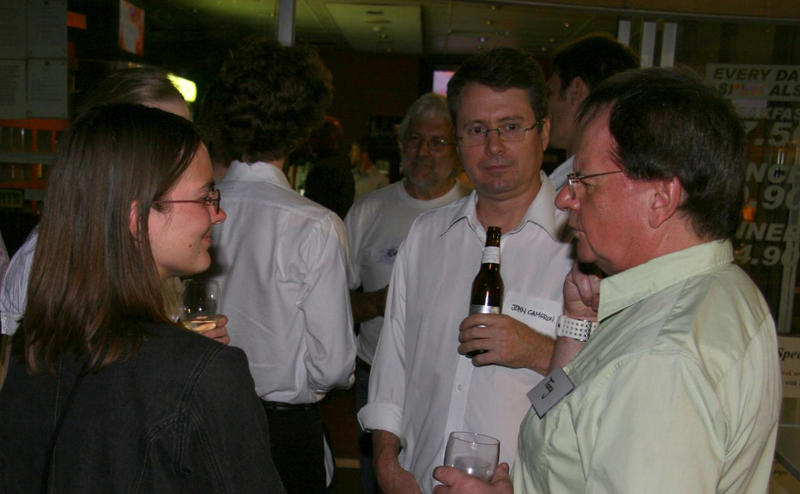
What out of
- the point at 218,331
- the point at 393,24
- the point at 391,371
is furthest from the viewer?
the point at 393,24

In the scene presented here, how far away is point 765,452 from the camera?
3.82 ft

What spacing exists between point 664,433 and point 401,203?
2606 mm

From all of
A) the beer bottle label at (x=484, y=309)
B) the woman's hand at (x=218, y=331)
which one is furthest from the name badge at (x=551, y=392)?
the woman's hand at (x=218, y=331)

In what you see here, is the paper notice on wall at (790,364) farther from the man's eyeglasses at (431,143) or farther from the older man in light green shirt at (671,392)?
the older man in light green shirt at (671,392)

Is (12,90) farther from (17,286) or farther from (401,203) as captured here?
(17,286)

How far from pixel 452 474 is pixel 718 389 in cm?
58

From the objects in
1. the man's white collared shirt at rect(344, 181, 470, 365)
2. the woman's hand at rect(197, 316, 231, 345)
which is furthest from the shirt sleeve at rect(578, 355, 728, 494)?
the man's white collared shirt at rect(344, 181, 470, 365)

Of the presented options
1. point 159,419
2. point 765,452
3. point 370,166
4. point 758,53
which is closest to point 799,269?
point 758,53

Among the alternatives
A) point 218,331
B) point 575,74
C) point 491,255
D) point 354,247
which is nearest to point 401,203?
point 354,247

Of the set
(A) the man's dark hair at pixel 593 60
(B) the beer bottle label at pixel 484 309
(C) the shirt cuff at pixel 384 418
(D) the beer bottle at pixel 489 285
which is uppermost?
(A) the man's dark hair at pixel 593 60

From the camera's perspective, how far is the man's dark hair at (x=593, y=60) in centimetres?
253

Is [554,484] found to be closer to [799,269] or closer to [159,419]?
[159,419]

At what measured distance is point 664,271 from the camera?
1.12 metres

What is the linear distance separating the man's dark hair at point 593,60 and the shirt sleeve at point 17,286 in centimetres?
191
